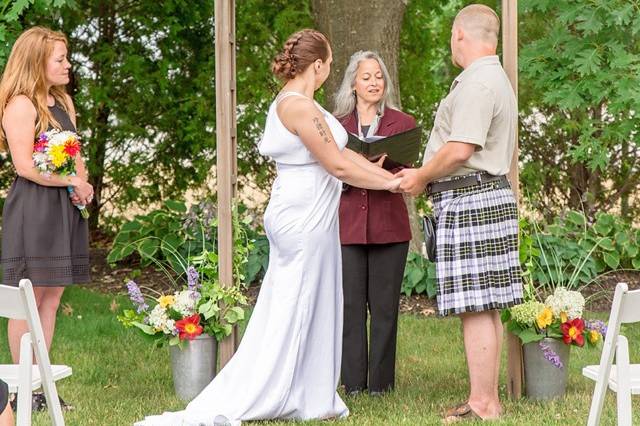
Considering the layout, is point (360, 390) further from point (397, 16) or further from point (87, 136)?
point (87, 136)

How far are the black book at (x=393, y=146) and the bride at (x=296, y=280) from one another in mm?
265

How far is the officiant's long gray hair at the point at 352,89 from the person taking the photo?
6.05 m

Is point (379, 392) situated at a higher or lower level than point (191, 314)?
lower

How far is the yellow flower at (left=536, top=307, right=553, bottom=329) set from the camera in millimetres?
→ 5668

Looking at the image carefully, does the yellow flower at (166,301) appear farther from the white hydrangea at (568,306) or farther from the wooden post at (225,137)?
the white hydrangea at (568,306)

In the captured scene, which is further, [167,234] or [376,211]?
[167,234]

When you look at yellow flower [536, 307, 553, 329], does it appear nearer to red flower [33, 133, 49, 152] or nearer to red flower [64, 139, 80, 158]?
red flower [64, 139, 80, 158]

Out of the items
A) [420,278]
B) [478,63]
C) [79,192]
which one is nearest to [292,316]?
[79,192]

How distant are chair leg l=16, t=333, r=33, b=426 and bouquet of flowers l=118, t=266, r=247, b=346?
6.46 ft

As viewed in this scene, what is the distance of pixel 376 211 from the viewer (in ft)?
19.5

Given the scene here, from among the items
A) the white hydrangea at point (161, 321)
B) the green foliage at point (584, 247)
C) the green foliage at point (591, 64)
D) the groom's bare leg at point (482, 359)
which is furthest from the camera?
the green foliage at point (584, 247)

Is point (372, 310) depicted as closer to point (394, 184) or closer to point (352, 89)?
point (394, 184)

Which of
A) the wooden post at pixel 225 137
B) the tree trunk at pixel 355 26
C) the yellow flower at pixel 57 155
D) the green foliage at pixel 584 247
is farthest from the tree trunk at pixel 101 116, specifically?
the yellow flower at pixel 57 155

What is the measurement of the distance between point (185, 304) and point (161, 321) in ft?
0.50
